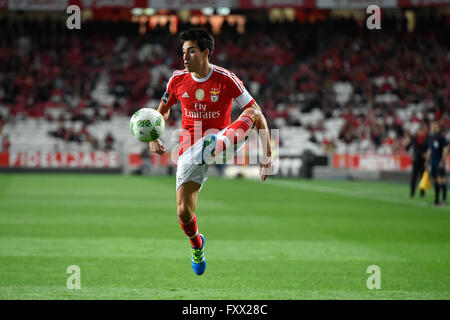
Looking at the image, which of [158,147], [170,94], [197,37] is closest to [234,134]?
[158,147]

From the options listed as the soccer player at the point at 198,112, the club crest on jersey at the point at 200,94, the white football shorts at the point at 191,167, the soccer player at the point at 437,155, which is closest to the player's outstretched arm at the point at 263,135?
the soccer player at the point at 198,112

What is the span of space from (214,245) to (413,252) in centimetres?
323

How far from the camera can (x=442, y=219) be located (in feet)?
50.8

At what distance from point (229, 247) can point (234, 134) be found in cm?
390

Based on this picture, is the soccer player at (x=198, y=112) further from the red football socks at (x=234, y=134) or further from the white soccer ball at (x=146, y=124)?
the white soccer ball at (x=146, y=124)

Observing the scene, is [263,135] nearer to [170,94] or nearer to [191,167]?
[191,167]

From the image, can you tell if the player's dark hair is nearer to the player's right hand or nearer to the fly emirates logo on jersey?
the fly emirates logo on jersey

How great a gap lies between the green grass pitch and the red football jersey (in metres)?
1.86

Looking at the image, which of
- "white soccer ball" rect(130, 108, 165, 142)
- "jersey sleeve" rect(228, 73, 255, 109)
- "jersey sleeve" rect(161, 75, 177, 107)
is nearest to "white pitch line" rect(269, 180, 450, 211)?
"jersey sleeve" rect(228, 73, 255, 109)

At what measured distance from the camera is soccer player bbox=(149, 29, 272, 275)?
7.66 m

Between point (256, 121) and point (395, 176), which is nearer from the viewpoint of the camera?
point (256, 121)

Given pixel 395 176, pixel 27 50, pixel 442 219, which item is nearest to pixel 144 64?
pixel 27 50
